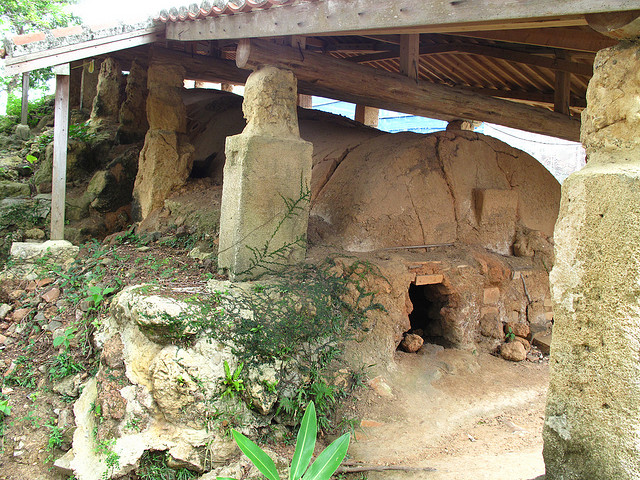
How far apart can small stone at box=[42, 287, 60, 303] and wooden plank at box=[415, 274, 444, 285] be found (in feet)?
12.4

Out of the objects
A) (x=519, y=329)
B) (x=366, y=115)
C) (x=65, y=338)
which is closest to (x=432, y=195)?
(x=519, y=329)

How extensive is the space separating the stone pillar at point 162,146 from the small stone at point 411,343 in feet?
12.4

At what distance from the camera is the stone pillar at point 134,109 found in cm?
815

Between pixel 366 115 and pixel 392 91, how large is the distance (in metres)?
5.97

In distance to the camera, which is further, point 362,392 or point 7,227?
point 7,227

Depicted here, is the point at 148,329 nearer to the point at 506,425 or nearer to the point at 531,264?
the point at 506,425

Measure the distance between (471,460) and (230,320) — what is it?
2.11 m

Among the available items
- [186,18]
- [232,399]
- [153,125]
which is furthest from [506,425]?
[153,125]

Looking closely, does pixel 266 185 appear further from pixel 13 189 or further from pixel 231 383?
pixel 13 189

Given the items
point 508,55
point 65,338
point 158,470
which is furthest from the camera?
point 508,55

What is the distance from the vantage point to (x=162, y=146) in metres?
7.11

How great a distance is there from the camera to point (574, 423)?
8.16ft

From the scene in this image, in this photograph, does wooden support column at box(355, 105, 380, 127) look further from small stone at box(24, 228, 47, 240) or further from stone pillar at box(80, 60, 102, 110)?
small stone at box(24, 228, 47, 240)

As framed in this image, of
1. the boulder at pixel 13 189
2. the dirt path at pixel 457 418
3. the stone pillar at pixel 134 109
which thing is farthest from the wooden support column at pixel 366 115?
the dirt path at pixel 457 418
